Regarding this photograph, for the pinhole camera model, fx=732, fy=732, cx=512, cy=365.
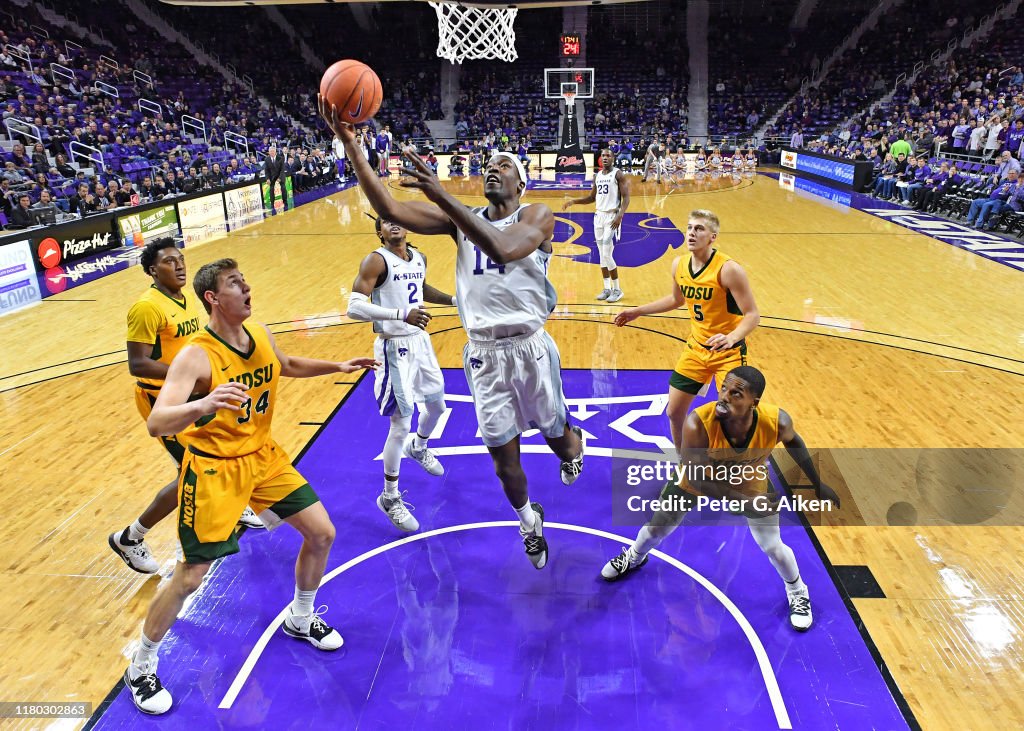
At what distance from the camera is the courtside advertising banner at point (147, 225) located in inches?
609

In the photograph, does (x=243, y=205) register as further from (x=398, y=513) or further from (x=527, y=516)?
(x=527, y=516)

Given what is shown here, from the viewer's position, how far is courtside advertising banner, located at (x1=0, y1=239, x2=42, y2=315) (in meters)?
11.4

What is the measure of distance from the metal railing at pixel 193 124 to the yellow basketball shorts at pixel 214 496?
87.0ft

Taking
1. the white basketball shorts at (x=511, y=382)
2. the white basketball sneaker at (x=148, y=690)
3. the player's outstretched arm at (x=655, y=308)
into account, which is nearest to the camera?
the white basketball sneaker at (x=148, y=690)

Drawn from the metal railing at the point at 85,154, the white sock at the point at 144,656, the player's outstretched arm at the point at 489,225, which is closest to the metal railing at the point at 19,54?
the metal railing at the point at 85,154

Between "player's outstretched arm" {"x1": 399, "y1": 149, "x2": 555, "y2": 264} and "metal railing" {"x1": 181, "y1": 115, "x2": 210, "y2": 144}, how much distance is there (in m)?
26.5

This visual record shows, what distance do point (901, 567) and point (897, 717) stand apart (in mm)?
1464

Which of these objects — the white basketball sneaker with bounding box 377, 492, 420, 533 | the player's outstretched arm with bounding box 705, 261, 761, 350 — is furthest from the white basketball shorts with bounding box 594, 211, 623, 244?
the white basketball sneaker with bounding box 377, 492, 420, 533

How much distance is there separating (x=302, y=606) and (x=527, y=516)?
4.70ft

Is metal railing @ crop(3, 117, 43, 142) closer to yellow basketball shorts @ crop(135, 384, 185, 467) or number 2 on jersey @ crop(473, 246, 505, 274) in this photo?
yellow basketball shorts @ crop(135, 384, 185, 467)

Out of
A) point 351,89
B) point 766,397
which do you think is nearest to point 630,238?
point 766,397

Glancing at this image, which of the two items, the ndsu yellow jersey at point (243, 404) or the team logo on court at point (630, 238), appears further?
the team logo on court at point (630, 238)

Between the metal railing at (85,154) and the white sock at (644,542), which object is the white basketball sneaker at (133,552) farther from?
the metal railing at (85,154)

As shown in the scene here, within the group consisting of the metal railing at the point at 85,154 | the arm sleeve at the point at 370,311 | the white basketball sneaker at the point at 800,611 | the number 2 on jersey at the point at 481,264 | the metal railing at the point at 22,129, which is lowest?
the white basketball sneaker at the point at 800,611
